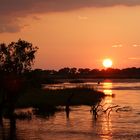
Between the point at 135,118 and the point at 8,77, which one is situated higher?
the point at 8,77

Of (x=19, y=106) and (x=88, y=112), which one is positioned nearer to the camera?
(x=88, y=112)

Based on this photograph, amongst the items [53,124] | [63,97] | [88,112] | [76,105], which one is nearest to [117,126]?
[53,124]

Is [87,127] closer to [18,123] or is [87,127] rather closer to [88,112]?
[18,123]

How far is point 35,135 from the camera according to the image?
137ft

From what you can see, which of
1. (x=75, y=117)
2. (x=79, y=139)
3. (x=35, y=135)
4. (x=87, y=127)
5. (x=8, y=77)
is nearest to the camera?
(x=79, y=139)

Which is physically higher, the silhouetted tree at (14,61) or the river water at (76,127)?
the silhouetted tree at (14,61)

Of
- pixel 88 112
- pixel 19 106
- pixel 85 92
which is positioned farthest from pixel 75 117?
pixel 85 92

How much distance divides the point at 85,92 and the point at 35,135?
54850mm

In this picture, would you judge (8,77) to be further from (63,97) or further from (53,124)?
(63,97)

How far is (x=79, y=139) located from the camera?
128 feet

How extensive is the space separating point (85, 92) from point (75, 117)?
40.7 meters

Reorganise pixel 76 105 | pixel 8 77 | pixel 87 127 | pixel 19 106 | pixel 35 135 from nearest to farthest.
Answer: pixel 35 135 → pixel 87 127 → pixel 8 77 → pixel 19 106 → pixel 76 105

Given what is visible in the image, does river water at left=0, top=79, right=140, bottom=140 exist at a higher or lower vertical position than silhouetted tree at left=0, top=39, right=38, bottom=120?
lower

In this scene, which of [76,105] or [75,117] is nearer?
[75,117]
